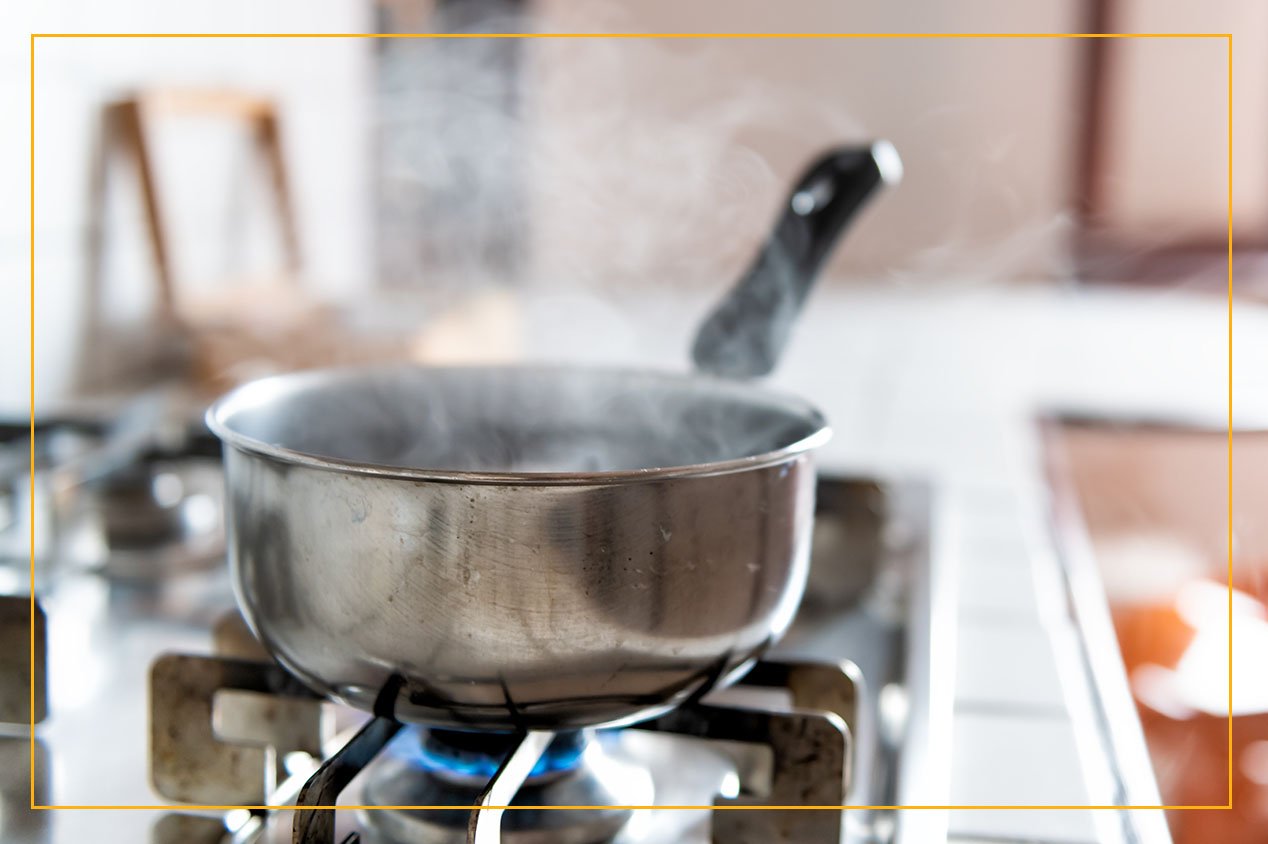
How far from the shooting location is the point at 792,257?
0.52 m

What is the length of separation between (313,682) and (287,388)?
0.14 m

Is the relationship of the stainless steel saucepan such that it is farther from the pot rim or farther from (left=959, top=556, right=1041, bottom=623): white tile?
(left=959, top=556, right=1041, bottom=623): white tile

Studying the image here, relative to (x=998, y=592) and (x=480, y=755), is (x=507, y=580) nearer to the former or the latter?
(x=480, y=755)

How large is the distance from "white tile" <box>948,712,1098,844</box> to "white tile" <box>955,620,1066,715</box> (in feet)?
0.05

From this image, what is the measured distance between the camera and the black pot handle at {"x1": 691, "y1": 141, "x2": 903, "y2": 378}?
0.51 metres

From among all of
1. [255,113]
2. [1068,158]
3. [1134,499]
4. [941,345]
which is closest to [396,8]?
[255,113]

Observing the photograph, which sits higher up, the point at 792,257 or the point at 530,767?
the point at 792,257

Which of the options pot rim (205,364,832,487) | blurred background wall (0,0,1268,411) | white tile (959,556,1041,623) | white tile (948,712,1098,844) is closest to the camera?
pot rim (205,364,832,487)

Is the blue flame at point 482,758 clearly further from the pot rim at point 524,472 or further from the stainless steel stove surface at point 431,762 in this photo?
the pot rim at point 524,472

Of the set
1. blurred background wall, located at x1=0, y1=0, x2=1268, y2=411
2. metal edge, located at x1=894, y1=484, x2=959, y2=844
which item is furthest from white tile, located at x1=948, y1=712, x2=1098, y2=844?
blurred background wall, located at x1=0, y1=0, x2=1268, y2=411

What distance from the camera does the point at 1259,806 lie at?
1.07m

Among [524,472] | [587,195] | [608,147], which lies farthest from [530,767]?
[587,195]

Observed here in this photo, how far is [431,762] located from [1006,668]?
A: 292 millimetres

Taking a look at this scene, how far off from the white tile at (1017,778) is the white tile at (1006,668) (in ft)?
0.05
